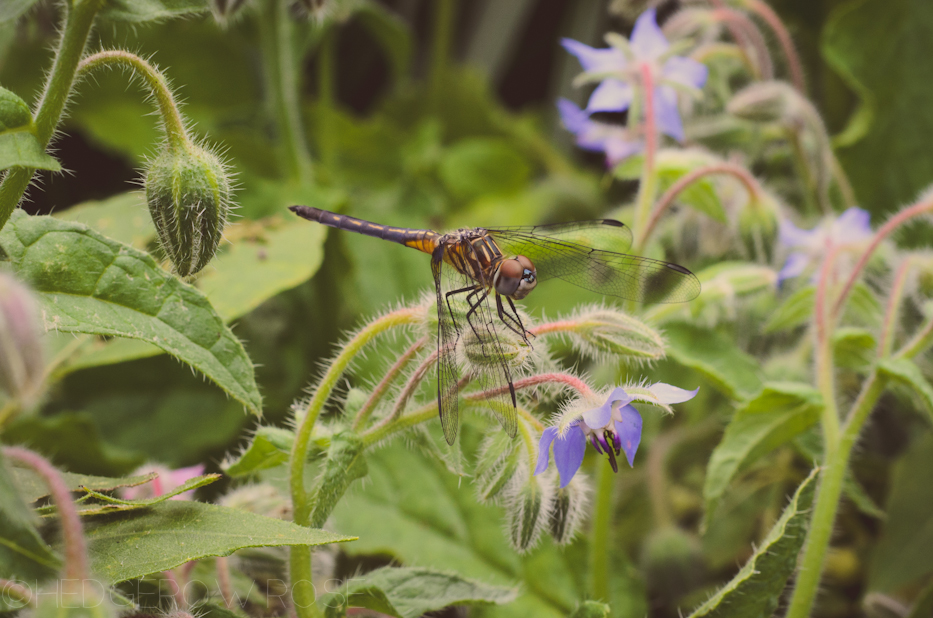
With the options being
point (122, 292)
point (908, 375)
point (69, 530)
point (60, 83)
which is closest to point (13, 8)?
point (60, 83)

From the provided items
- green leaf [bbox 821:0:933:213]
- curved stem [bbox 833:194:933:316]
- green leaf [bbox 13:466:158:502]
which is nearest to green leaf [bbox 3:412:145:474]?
green leaf [bbox 13:466:158:502]

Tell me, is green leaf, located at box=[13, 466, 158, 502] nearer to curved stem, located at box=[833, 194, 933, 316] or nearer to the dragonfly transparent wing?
the dragonfly transparent wing

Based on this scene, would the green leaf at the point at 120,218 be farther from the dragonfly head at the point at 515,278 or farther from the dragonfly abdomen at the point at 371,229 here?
the dragonfly head at the point at 515,278

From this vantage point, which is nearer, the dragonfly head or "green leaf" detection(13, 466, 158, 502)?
"green leaf" detection(13, 466, 158, 502)

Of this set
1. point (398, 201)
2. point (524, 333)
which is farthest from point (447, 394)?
point (398, 201)

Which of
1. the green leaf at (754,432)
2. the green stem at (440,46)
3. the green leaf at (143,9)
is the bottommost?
the green leaf at (754,432)

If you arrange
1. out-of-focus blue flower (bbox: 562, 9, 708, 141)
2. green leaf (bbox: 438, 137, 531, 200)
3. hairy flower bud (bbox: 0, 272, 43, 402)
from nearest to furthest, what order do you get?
1. hairy flower bud (bbox: 0, 272, 43, 402)
2. out-of-focus blue flower (bbox: 562, 9, 708, 141)
3. green leaf (bbox: 438, 137, 531, 200)

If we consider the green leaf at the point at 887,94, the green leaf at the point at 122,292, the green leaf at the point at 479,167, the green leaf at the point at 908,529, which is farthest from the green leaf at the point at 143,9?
the green leaf at the point at 479,167
